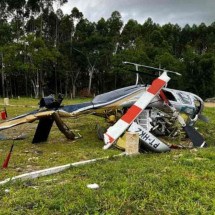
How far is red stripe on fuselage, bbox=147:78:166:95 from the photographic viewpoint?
8.38 metres

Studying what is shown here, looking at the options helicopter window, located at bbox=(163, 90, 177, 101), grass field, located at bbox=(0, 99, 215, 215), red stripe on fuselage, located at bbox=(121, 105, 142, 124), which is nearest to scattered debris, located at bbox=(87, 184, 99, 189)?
grass field, located at bbox=(0, 99, 215, 215)

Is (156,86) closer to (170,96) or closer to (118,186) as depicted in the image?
(118,186)

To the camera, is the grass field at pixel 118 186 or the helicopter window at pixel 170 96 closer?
the grass field at pixel 118 186

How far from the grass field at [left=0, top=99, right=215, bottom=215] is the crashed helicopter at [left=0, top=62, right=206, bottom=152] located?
28.4 inches

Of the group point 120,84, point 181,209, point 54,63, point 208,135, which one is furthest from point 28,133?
point 120,84

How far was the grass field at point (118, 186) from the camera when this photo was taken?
4.56 metres

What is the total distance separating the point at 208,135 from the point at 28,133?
6.35 meters

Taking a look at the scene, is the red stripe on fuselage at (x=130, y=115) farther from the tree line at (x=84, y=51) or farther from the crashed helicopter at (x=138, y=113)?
the tree line at (x=84, y=51)

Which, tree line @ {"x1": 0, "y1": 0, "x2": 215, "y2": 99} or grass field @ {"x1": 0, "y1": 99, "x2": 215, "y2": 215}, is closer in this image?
grass field @ {"x1": 0, "y1": 99, "x2": 215, "y2": 215}

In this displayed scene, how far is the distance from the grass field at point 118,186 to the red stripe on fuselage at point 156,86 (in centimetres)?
148

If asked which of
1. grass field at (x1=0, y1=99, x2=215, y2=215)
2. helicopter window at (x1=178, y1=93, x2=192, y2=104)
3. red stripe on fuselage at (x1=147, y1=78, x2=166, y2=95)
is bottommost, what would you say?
grass field at (x1=0, y1=99, x2=215, y2=215)

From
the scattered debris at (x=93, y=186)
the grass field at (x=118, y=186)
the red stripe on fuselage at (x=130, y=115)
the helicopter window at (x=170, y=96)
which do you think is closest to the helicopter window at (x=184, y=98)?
the helicopter window at (x=170, y=96)

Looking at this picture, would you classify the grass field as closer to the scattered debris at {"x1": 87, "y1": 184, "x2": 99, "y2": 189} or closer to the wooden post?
the scattered debris at {"x1": 87, "y1": 184, "x2": 99, "y2": 189}

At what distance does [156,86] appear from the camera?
27.9 feet
